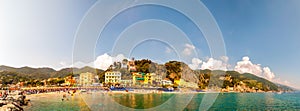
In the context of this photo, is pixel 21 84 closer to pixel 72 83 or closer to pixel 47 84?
pixel 47 84

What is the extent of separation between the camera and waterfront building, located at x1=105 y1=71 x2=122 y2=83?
3669 cm

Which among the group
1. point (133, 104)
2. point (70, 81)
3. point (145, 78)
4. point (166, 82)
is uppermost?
point (145, 78)

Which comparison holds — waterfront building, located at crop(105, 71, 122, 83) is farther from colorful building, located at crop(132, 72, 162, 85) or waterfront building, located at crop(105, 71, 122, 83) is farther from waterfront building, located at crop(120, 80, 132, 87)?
colorful building, located at crop(132, 72, 162, 85)

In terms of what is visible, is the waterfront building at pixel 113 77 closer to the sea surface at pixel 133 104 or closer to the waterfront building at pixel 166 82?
the waterfront building at pixel 166 82

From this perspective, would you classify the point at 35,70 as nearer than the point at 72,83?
No

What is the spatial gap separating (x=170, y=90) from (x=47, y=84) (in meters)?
18.5

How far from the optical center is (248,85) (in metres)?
60.0

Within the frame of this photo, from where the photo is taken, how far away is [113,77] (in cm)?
3766

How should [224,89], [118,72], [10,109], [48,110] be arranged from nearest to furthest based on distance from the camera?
[10,109], [48,110], [118,72], [224,89]

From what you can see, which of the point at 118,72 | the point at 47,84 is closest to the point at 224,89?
the point at 118,72

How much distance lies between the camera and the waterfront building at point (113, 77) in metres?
36.7

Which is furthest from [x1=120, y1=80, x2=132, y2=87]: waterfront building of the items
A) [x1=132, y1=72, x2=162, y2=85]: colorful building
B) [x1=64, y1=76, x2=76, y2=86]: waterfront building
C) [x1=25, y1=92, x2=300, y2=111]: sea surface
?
[x1=25, y1=92, x2=300, y2=111]: sea surface

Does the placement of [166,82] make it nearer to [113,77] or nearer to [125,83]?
[125,83]

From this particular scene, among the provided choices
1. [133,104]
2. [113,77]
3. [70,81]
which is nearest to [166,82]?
[113,77]
